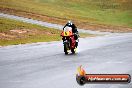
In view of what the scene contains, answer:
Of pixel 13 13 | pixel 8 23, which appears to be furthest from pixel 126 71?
pixel 13 13

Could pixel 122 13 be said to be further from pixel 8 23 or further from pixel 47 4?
pixel 8 23

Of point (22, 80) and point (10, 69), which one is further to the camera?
point (10, 69)

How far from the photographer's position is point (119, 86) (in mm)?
11875

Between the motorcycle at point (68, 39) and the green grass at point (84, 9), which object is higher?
the motorcycle at point (68, 39)

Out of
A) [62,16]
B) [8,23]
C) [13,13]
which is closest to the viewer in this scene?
[8,23]

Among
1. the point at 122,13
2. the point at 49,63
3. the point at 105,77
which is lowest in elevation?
the point at 122,13

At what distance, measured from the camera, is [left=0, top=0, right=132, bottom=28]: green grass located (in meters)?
71.8

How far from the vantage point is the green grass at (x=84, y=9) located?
7175 centimetres

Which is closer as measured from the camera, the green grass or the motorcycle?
the motorcycle

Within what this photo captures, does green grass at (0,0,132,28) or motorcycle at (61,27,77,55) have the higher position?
motorcycle at (61,27,77,55)

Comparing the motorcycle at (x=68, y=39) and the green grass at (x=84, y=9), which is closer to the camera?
the motorcycle at (x=68, y=39)

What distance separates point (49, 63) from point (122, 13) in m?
68.8

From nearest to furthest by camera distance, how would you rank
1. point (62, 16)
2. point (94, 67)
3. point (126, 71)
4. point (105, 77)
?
point (105, 77) < point (126, 71) < point (94, 67) < point (62, 16)

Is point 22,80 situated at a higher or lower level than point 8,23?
higher
